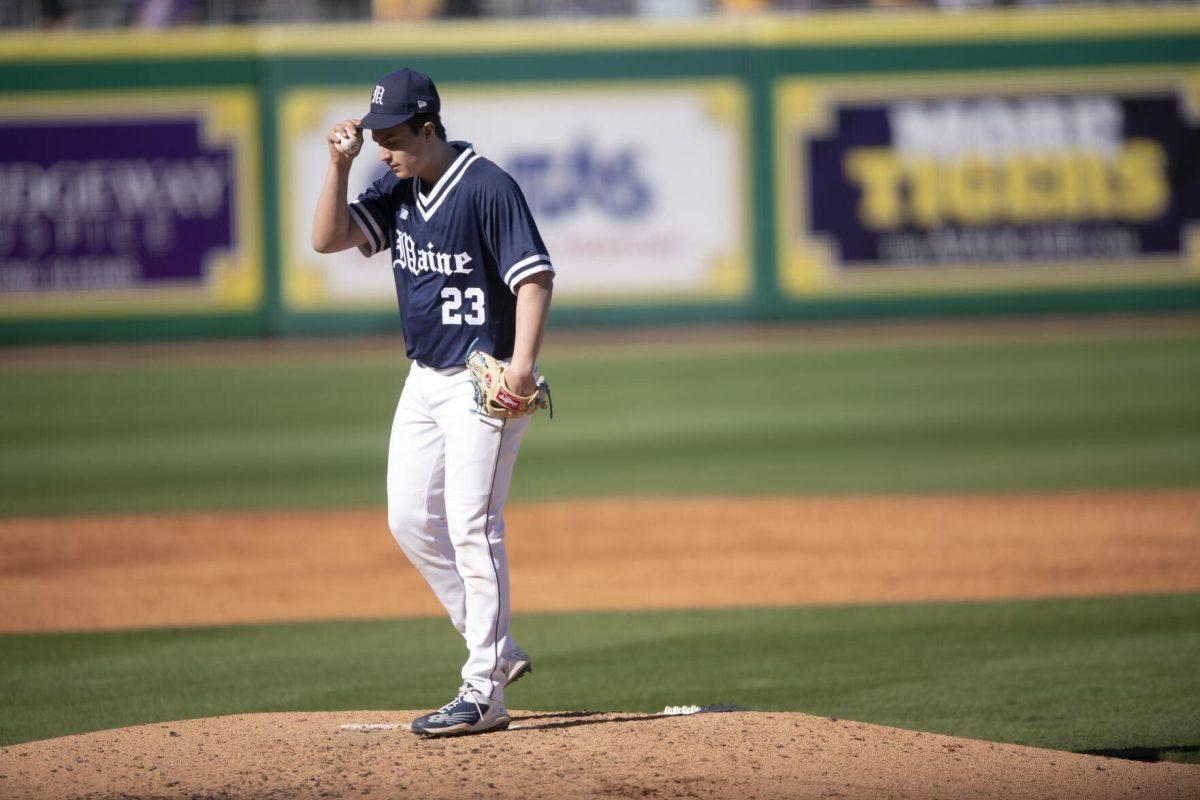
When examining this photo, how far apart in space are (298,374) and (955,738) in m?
12.0

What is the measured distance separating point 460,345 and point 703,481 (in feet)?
20.4

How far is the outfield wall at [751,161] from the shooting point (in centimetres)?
1831

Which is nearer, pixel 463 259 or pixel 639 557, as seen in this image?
pixel 463 259

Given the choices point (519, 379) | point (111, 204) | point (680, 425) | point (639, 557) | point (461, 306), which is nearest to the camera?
point (519, 379)

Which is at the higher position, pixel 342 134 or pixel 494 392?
pixel 342 134

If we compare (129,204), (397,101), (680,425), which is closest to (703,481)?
(680,425)

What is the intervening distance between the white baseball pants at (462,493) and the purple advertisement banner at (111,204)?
14.2 m

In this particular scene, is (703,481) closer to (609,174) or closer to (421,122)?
(421,122)

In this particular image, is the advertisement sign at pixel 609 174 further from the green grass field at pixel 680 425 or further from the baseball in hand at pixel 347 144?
the baseball in hand at pixel 347 144

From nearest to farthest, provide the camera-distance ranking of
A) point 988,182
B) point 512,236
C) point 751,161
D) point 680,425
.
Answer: point 512,236, point 680,425, point 988,182, point 751,161

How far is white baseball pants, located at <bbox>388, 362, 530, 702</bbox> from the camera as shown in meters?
4.54

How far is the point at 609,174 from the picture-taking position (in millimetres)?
18750

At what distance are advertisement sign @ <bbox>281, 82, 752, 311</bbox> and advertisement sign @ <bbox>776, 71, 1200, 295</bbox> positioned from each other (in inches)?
28.7

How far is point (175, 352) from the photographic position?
58.3ft
